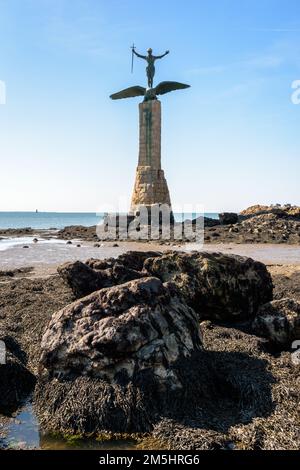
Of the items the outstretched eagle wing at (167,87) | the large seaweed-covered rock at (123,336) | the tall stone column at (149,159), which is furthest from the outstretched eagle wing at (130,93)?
the large seaweed-covered rock at (123,336)

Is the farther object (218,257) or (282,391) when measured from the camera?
(218,257)

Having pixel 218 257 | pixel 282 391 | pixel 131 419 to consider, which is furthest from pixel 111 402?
pixel 218 257

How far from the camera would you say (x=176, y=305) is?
5020 mm

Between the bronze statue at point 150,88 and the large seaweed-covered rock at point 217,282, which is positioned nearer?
the large seaweed-covered rock at point 217,282

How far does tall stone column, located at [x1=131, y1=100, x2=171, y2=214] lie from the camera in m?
36.6

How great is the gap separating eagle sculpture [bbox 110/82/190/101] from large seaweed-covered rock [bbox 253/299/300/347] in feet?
109

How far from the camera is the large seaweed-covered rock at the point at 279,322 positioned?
586 cm

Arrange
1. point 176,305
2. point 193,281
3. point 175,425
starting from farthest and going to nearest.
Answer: point 193,281 < point 176,305 < point 175,425

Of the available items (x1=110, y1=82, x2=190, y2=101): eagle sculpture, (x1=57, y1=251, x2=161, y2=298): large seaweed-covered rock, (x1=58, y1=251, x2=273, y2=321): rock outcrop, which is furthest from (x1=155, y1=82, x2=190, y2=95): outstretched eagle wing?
(x1=57, y1=251, x2=161, y2=298): large seaweed-covered rock

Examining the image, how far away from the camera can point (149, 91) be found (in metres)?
37.1

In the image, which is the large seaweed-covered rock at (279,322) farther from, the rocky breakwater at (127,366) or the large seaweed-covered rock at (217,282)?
the rocky breakwater at (127,366)

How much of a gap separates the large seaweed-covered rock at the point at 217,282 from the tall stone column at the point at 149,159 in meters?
29.2
